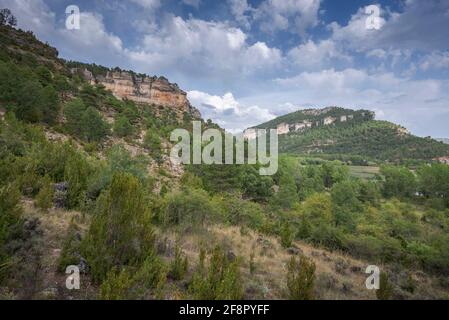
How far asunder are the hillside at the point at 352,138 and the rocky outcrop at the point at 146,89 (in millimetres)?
77892

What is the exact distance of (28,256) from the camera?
4758 millimetres

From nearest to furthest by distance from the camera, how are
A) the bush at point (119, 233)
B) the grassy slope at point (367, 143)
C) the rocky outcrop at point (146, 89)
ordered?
the bush at point (119, 233) < the rocky outcrop at point (146, 89) < the grassy slope at point (367, 143)

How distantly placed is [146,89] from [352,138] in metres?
106

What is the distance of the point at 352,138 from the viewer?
133 metres

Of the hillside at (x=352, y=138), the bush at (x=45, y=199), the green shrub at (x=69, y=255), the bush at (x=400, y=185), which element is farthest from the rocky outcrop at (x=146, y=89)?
the hillside at (x=352, y=138)

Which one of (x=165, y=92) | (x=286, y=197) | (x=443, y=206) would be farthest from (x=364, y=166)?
(x=286, y=197)

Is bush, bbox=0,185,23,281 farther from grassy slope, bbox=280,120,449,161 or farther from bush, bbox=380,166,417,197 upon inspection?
grassy slope, bbox=280,120,449,161

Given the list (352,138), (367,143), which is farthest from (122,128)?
(352,138)

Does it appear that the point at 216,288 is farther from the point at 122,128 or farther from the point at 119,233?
the point at 122,128

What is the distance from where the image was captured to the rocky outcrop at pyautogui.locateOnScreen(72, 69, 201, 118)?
214ft

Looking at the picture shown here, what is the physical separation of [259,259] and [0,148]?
1105 centimetres

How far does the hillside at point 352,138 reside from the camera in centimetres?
10352

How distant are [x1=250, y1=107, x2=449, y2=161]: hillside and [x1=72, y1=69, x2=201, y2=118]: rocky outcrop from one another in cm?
7789

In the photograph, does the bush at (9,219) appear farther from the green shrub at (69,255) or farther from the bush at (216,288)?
the bush at (216,288)
